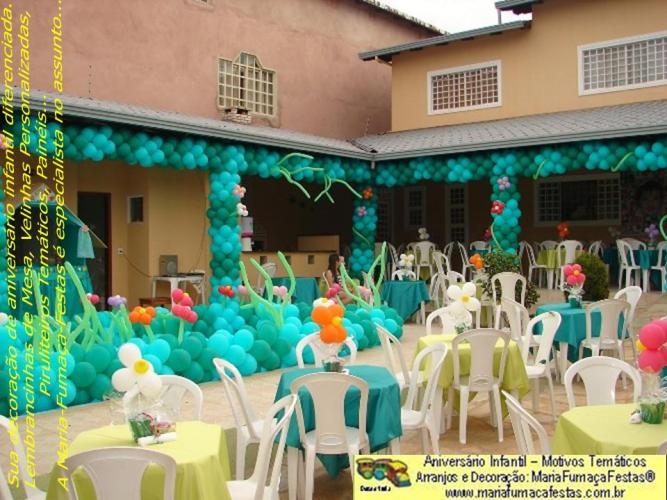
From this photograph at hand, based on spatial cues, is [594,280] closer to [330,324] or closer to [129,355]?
[330,324]

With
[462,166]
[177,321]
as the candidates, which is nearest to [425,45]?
[462,166]

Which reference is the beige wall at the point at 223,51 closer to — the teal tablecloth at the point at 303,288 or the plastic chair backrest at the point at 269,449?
the teal tablecloth at the point at 303,288

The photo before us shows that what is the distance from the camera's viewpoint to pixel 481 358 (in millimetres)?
6008

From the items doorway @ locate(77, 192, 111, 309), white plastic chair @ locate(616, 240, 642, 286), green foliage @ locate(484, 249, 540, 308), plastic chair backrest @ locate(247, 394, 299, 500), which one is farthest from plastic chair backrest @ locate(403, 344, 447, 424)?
doorway @ locate(77, 192, 111, 309)

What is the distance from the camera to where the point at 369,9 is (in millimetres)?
18891

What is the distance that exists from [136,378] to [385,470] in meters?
2.17

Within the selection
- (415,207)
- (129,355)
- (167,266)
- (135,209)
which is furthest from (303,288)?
(129,355)

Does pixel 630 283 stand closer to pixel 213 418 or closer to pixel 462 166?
pixel 462 166

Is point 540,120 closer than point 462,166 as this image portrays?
No

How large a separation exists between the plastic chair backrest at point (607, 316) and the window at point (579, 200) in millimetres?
8682

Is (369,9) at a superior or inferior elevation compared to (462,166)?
superior

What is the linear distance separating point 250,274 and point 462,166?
13.9 feet

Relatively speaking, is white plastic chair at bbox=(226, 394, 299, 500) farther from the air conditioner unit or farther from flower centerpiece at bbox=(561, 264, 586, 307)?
the air conditioner unit

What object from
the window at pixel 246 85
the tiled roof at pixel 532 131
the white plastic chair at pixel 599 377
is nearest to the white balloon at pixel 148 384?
the white plastic chair at pixel 599 377
